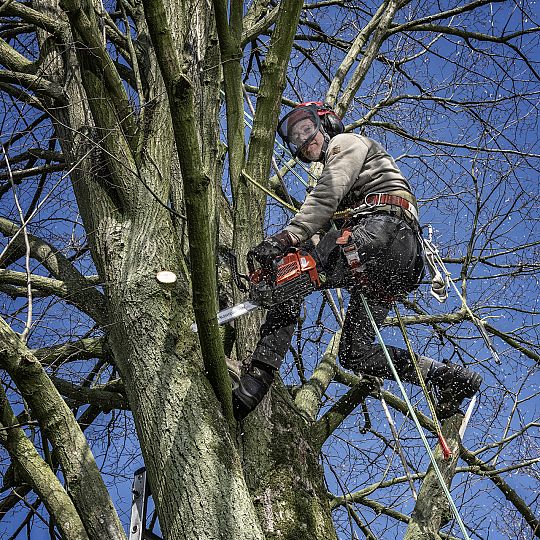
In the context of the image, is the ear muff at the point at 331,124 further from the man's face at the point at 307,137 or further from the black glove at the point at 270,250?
the black glove at the point at 270,250

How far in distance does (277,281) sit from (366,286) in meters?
0.52

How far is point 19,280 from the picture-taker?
164 inches

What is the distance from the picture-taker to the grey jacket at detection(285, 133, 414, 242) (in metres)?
3.48

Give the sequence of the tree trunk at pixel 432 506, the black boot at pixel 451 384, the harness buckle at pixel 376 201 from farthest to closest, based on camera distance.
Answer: the black boot at pixel 451 384 → the harness buckle at pixel 376 201 → the tree trunk at pixel 432 506

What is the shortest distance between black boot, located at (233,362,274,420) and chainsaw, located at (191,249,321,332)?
0.30 m

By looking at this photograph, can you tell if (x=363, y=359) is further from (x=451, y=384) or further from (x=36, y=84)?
(x=36, y=84)

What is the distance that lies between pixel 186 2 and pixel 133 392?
2817 millimetres

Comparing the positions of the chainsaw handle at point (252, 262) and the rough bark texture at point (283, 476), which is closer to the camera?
the rough bark texture at point (283, 476)

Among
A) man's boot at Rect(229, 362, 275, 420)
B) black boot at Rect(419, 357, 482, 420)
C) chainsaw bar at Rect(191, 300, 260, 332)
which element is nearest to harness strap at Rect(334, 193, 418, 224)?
chainsaw bar at Rect(191, 300, 260, 332)

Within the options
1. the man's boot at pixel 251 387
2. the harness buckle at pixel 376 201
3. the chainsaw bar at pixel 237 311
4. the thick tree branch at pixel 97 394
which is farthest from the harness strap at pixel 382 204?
→ the thick tree branch at pixel 97 394

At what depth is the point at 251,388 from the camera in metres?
3.17

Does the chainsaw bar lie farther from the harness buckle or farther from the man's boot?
the harness buckle

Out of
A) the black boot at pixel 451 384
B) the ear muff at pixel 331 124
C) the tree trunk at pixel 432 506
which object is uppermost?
the ear muff at pixel 331 124

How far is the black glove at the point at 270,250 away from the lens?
3.32 meters
